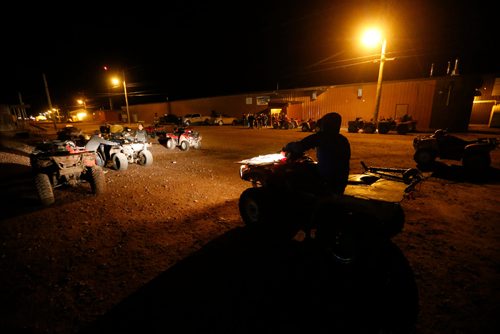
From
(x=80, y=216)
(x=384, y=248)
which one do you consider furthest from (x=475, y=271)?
(x=80, y=216)

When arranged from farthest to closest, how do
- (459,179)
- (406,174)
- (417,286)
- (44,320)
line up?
(459,179) < (406,174) < (417,286) < (44,320)

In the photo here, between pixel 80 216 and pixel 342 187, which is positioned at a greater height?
pixel 342 187

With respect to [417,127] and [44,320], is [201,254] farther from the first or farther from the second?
[417,127]

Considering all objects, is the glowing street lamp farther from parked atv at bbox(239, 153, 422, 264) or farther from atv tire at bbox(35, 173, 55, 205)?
parked atv at bbox(239, 153, 422, 264)

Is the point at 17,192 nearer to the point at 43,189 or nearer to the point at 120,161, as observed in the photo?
the point at 43,189

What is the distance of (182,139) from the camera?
14141 millimetres

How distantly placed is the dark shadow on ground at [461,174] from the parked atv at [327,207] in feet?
13.7

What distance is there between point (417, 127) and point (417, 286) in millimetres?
24130

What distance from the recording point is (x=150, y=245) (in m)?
4.29

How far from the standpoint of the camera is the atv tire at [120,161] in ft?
31.2

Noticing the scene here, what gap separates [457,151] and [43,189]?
12835 millimetres

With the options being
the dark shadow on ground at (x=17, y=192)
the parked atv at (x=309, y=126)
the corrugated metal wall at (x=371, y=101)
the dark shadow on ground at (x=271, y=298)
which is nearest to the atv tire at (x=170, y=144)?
the dark shadow on ground at (x=17, y=192)

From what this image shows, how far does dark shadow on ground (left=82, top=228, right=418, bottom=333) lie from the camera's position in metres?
2.63

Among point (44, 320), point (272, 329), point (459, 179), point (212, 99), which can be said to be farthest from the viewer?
point (212, 99)
